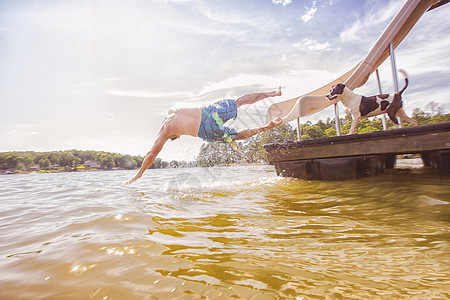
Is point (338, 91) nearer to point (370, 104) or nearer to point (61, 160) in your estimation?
point (370, 104)

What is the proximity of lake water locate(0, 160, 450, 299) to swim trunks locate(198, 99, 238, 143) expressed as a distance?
72.8 inches

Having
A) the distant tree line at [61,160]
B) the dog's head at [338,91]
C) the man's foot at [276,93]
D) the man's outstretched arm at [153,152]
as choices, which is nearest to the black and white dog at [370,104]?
the dog's head at [338,91]

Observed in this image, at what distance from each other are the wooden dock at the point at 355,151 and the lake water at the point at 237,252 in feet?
2.82

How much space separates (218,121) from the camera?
13.8ft

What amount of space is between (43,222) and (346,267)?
9.92ft

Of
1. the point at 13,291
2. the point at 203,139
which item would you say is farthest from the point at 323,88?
the point at 13,291

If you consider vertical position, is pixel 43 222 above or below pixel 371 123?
below

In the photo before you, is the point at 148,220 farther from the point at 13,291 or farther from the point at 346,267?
the point at 346,267

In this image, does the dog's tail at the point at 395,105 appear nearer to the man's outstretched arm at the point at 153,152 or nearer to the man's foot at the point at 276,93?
the man's foot at the point at 276,93

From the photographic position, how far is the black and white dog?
4312 millimetres

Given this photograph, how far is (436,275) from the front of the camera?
107 cm

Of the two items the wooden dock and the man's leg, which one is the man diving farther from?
the wooden dock

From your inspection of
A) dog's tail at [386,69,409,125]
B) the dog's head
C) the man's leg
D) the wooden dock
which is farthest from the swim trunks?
dog's tail at [386,69,409,125]

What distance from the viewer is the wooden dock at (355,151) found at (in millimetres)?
3252
